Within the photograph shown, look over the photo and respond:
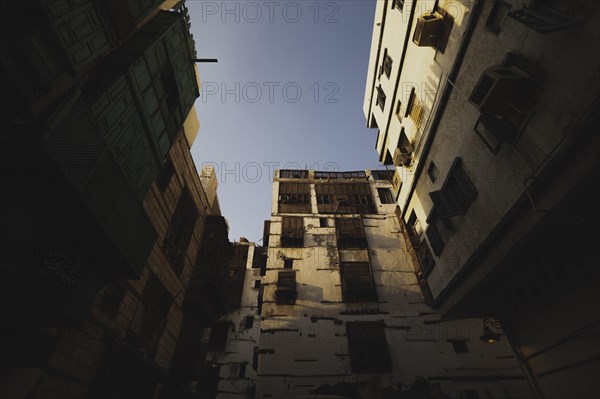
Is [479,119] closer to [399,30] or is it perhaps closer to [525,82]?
[525,82]

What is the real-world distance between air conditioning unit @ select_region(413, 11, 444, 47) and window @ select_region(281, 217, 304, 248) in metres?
14.1

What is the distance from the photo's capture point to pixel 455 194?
9906 millimetres

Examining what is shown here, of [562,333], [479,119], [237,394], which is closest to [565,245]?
[562,333]

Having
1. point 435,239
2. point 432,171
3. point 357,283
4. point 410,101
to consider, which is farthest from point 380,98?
point 357,283

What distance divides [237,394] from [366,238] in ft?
50.2

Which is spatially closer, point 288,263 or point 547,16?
point 547,16

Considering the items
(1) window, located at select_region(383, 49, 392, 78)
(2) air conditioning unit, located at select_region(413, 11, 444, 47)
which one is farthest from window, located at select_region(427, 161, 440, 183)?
(1) window, located at select_region(383, 49, 392, 78)

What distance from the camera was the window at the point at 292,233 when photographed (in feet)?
67.0

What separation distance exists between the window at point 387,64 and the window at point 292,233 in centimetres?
1168

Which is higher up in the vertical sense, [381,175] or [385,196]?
[381,175]

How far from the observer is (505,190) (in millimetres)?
7422

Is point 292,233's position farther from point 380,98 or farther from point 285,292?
point 380,98

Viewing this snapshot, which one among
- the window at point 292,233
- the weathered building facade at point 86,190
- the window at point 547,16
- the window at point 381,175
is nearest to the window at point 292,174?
the window at point 292,233

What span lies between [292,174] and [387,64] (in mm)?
13042
